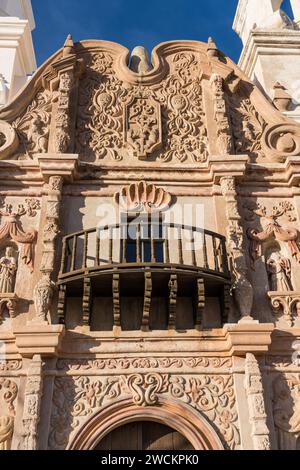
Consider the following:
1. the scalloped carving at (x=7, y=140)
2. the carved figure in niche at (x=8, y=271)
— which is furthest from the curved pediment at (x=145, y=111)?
the carved figure in niche at (x=8, y=271)

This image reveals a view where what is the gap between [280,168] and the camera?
9609 millimetres

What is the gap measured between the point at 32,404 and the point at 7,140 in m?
5.26

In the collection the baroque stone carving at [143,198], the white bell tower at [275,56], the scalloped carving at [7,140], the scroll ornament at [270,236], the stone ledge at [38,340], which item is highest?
the white bell tower at [275,56]

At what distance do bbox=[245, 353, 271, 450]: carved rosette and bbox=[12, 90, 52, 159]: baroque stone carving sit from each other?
226 inches

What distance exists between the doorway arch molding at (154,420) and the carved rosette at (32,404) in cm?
58

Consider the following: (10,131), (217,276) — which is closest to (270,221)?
(217,276)

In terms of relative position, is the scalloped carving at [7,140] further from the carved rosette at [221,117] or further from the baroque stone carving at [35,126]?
the carved rosette at [221,117]

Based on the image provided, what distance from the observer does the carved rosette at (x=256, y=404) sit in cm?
685

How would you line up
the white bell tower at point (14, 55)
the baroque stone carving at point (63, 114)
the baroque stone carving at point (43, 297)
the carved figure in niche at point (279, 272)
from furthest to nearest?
the white bell tower at point (14, 55) < the baroque stone carving at point (63, 114) < the carved figure in niche at point (279, 272) < the baroque stone carving at point (43, 297)

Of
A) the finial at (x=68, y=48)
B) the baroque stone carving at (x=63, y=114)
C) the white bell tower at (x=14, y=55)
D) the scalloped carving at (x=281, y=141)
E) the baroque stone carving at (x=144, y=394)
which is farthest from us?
the white bell tower at (x=14, y=55)

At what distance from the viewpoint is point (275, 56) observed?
40.9ft

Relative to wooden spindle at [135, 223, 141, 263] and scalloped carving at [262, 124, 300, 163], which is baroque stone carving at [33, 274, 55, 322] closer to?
wooden spindle at [135, 223, 141, 263]

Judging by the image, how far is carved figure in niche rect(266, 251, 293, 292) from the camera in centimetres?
844

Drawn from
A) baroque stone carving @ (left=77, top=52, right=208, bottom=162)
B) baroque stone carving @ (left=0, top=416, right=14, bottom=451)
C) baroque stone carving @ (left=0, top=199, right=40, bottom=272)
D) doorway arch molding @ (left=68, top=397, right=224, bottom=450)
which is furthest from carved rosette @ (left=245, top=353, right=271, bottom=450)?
baroque stone carving @ (left=77, top=52, right=208, bottom=162)
